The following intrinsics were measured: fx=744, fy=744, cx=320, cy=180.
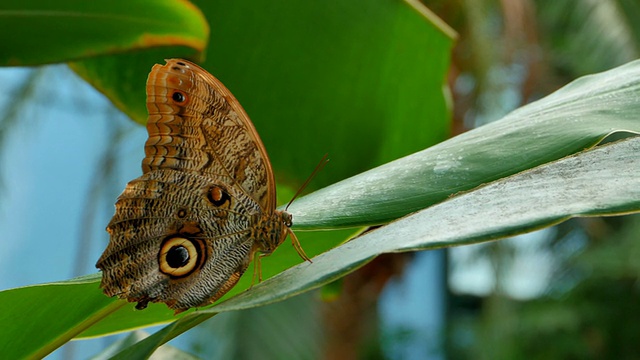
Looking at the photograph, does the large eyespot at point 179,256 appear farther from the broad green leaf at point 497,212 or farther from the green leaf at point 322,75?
the green leaf at point 322,75

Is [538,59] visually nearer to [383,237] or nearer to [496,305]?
[496,305]

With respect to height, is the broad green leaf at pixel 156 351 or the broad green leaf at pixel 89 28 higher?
the broad green leaf at pixel 89 28

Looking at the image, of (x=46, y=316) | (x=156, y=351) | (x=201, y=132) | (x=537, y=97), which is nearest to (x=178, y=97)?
(x=201, y=132)

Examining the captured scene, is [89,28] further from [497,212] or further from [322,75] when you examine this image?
[497,212]

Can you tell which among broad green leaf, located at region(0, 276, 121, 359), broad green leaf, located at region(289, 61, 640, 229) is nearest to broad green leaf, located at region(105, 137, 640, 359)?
broad green leaf, located at region(289, 61, 640, 229)

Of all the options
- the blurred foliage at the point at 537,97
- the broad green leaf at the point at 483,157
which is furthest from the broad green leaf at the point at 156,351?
the blurred foliage at the point at 537,97
